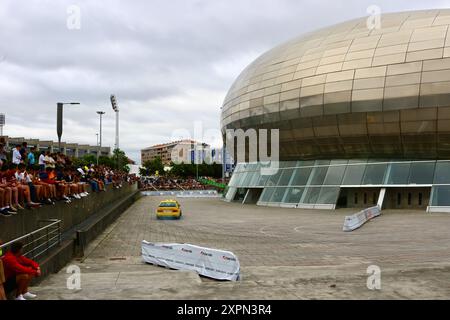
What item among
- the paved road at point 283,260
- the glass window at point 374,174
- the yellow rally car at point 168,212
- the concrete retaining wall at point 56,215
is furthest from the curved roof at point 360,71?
the concrete retaining wall at point 56,215

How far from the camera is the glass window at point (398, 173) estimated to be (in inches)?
1305

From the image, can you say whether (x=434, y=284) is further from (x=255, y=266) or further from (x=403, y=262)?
(x=255, y=266)

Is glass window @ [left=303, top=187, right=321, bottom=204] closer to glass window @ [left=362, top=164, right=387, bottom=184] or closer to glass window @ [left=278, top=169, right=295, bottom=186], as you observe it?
glass window @ [left=278, top=169, right=295, bottom=186]

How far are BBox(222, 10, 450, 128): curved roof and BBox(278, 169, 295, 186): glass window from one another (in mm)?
4822

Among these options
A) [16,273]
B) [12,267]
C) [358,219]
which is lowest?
Result: [358,219]

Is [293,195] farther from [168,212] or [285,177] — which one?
[168,212]

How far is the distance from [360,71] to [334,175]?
821cm

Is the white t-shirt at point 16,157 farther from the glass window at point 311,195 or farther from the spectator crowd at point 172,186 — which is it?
the spectator crowd at point 172,186

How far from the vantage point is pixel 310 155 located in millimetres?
38812

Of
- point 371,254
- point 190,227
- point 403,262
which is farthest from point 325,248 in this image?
point 190,227

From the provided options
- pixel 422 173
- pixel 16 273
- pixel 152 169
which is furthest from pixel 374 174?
pixel 152 169

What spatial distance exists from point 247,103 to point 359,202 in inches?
502

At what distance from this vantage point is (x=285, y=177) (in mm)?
40250

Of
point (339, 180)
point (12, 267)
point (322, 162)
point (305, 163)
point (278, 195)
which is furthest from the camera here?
point (305, 163)
